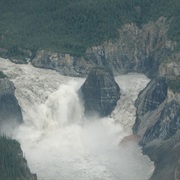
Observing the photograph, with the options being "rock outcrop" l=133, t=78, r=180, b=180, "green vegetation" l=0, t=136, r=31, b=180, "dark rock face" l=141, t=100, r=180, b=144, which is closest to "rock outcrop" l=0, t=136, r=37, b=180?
"green vegetation" l=0, t=136, r=31, b=180

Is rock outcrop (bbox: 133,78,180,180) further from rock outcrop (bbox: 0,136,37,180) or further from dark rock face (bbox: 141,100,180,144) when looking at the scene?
rock outcrop (bbox: 0,136,37,180)

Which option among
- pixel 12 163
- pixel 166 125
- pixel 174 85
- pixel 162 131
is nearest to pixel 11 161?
pixel 12 163

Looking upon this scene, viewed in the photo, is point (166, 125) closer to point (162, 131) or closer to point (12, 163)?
point (162, 131)

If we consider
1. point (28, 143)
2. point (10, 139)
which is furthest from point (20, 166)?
point (28, 143)

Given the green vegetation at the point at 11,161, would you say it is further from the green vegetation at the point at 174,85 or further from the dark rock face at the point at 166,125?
the green vegetation at the point at 174,85

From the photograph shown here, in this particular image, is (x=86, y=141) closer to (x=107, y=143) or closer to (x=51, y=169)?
(x=107, y=143)

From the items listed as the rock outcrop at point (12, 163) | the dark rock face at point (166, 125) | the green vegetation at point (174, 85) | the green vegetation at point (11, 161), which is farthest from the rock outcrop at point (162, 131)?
the green vegetation at point (11, 161)
